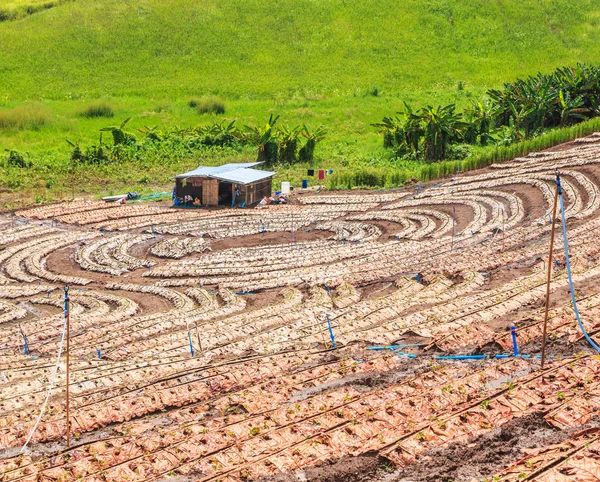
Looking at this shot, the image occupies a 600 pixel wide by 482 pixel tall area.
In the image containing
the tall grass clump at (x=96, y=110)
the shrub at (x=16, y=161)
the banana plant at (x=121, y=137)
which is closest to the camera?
the shrub at (x=16, y=161)

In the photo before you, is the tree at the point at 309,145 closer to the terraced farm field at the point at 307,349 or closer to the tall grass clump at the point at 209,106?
the terraced farm field at the point at 307,349

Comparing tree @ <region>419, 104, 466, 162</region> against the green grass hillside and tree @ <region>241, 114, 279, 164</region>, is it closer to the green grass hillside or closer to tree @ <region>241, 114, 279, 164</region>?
tree @ <region>241, 114, 279, 164</region>

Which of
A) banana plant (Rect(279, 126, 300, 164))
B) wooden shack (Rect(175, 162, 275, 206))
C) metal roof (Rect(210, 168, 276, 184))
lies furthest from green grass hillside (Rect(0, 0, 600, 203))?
wooden shack (Rect(175, 162, 275, 206))

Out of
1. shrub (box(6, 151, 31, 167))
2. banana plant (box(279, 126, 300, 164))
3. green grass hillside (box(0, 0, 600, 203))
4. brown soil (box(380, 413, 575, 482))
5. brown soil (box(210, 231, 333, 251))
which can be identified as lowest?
brown soil (box(210, 231, 333, 251))

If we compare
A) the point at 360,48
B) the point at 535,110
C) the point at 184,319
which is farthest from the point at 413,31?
the point at 184,319

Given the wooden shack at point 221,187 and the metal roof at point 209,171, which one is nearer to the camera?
the wooden shack at point 221,187

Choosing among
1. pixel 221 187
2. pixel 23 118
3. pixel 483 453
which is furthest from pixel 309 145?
pixel 483 453

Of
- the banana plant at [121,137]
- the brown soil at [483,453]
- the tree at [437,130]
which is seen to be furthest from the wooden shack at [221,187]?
the brown soil at [483,453]
